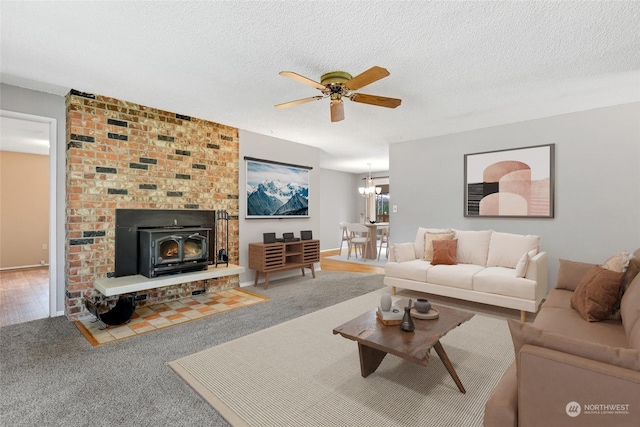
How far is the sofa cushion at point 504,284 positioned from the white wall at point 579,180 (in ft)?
3.92

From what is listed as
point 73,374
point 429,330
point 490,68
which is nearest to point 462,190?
point 490,68

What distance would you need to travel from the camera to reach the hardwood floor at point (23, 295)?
11.3ft

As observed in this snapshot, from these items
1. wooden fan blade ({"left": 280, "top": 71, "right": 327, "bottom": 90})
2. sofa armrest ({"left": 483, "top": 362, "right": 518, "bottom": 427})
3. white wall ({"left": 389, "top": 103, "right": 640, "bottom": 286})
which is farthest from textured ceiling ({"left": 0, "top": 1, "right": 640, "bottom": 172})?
sofa armrest ({"left": 483, "top": 362, "right": 518, "bottom": 427})

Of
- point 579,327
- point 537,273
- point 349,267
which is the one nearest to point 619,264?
point 579,327

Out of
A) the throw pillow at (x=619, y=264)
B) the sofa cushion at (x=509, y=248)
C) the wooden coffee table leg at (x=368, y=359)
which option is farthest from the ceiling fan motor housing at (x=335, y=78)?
the sofa cushion at (x=509, y=248)

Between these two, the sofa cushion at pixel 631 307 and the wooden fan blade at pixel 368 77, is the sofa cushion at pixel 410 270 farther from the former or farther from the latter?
the wooden fan blade at pixel 368 77

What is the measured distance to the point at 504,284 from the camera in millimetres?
3354

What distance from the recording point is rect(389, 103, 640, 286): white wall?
3760mm

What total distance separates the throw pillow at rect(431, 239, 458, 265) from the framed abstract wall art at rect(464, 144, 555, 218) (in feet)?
3.42

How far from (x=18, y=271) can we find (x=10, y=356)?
464 cm

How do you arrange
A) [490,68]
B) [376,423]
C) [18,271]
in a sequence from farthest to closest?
[18,271] → [490,68] → [376,423]

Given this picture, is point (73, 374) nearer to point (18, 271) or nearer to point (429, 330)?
point (429, 330)

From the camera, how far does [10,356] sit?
8.18ft

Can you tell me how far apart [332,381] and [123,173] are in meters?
3.29
